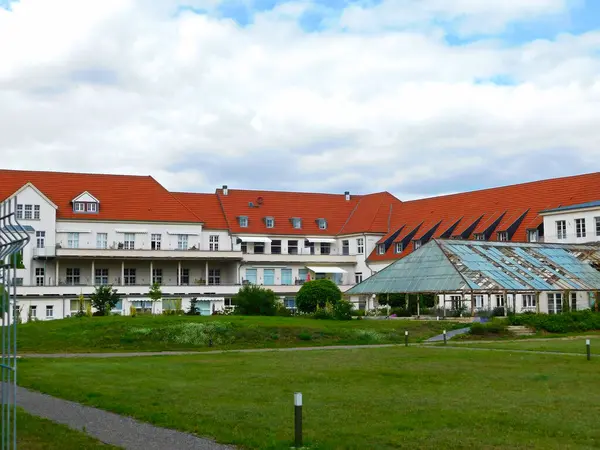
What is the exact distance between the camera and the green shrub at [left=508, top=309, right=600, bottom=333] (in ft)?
143

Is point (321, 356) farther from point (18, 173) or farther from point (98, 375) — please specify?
point (18, 173)

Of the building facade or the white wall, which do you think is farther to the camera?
the building facade

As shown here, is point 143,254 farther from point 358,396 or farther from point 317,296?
point 358,396

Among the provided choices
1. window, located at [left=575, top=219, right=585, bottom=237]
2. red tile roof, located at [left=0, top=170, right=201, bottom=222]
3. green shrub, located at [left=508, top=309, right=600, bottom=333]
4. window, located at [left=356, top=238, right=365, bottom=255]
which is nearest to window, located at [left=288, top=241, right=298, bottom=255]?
window, located at [left=356, top=238, right=365, bottom=255]

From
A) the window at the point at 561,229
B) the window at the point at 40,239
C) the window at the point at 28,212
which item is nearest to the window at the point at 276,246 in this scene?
the window at the point at 40,239

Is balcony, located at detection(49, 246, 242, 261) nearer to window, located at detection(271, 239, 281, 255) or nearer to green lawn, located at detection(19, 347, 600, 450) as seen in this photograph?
window, located at detection(271, 239, 281, 255)

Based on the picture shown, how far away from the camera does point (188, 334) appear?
37312mm

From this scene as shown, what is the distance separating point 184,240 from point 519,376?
54.9 metres

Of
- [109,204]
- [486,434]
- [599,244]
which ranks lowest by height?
[486,434]

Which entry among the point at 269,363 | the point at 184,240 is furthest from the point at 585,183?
the point at 269,363

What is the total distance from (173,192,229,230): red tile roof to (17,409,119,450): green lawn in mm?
61896

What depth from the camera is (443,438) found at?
12359 millimetres

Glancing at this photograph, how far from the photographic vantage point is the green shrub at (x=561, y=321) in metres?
43.6

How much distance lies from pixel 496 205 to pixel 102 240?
33.6 metres
